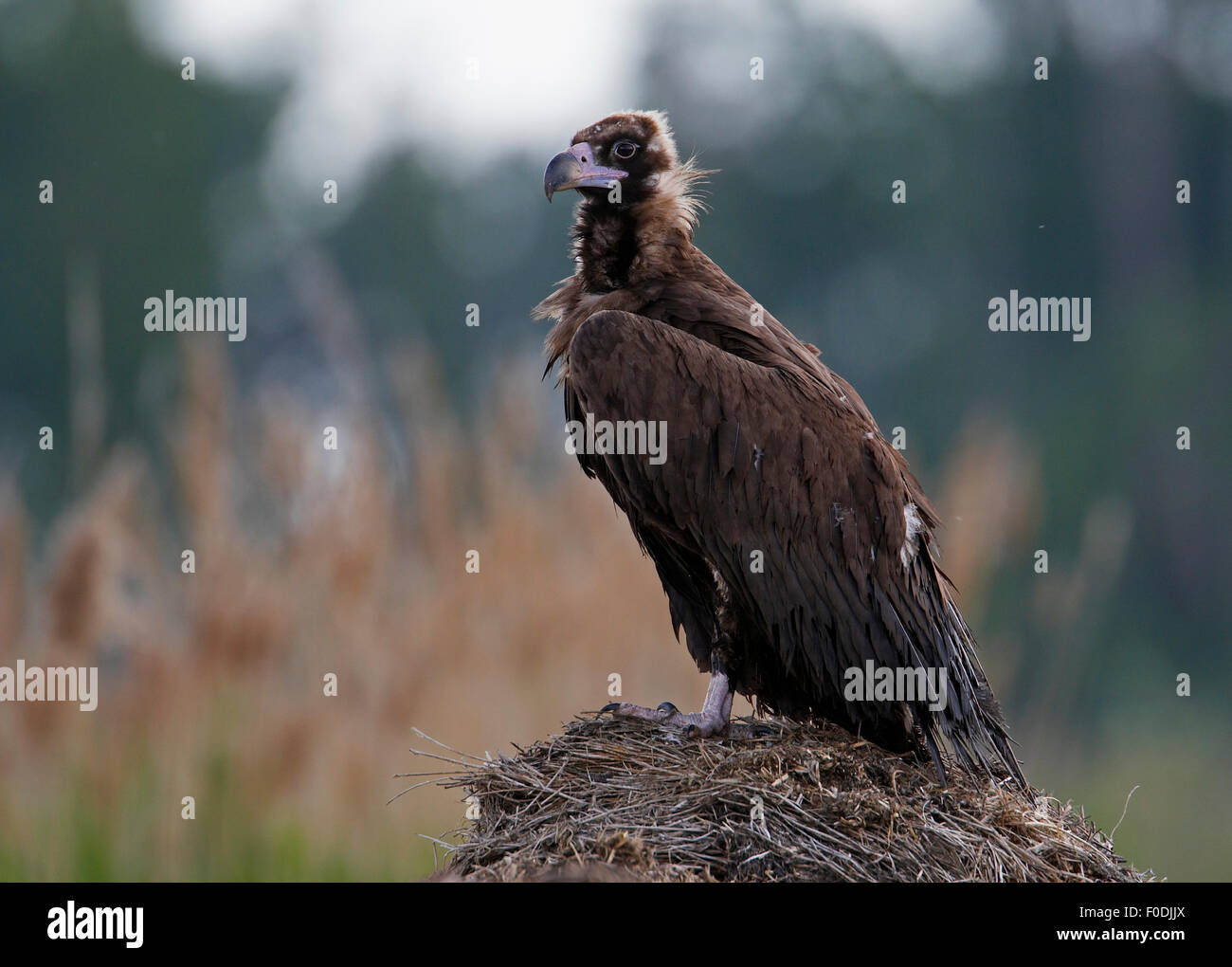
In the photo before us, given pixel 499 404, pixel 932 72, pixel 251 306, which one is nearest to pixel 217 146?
pixel 251 306

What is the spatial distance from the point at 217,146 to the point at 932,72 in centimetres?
1175

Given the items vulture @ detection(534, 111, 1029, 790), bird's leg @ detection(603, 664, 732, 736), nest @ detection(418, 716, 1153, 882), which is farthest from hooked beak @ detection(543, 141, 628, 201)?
nest @ detection(418, 716, 1153, 882)

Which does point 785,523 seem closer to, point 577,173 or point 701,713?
point 701,713

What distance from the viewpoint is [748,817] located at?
4.29m

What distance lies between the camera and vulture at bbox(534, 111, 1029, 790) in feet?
16.2

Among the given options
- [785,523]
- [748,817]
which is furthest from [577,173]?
[748,817]

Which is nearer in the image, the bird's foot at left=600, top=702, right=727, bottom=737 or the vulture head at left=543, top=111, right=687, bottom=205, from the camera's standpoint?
the bird's foot at left=600, top=702, right=727, bottom=737

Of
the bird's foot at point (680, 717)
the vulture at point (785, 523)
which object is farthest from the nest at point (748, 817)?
the vulture at point (785, 523)

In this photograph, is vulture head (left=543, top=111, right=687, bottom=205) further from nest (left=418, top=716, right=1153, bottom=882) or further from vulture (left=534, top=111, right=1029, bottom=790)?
nest (left=418, top=716, right=1153, bottom=882)

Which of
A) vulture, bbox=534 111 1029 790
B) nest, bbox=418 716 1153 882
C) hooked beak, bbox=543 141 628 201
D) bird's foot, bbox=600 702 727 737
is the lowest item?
nest, bbox=418 716 1153 882

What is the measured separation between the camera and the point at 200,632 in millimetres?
6664

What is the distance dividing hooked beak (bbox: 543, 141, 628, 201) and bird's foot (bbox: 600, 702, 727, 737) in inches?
77.4

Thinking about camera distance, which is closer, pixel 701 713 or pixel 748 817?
pixel 748 817

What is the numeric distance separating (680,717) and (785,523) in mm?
766
